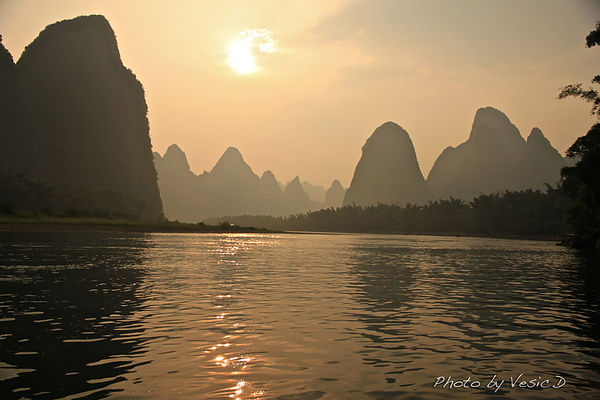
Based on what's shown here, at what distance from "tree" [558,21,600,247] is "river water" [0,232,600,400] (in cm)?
3490

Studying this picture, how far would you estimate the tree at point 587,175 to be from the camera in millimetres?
52031

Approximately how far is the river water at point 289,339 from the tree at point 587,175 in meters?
34.9

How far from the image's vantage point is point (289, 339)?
1320 cm

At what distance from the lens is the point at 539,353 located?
39.9 feet

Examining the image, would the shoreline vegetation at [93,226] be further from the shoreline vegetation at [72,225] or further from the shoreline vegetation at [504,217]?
the shoreline vegetation at [504,217]

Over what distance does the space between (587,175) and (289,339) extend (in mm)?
56332

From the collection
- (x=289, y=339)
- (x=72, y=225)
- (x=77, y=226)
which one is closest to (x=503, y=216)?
(x=77, y=226)

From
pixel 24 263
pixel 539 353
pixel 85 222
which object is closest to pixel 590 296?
pixel 539 353

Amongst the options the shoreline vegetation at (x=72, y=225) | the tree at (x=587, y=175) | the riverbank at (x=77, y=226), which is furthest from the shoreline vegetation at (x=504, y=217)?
the shoreline vegetation at (x=72, y=225)

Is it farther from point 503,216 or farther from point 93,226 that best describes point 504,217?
point 93,226

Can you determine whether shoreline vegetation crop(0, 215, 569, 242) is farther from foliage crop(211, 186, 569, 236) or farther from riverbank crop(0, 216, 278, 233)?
foliage crop(211, 186, 569, 236)

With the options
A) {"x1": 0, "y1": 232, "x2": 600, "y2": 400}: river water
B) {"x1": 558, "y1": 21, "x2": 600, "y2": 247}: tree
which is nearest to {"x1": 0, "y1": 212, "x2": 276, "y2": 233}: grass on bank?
{"x1": 0, "y1": 232, "x2": 600, "y2": 400}: river water

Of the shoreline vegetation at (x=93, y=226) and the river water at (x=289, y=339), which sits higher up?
the shoreline vegetation at (x=93, y=226)

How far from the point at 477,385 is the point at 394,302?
10889 mm
